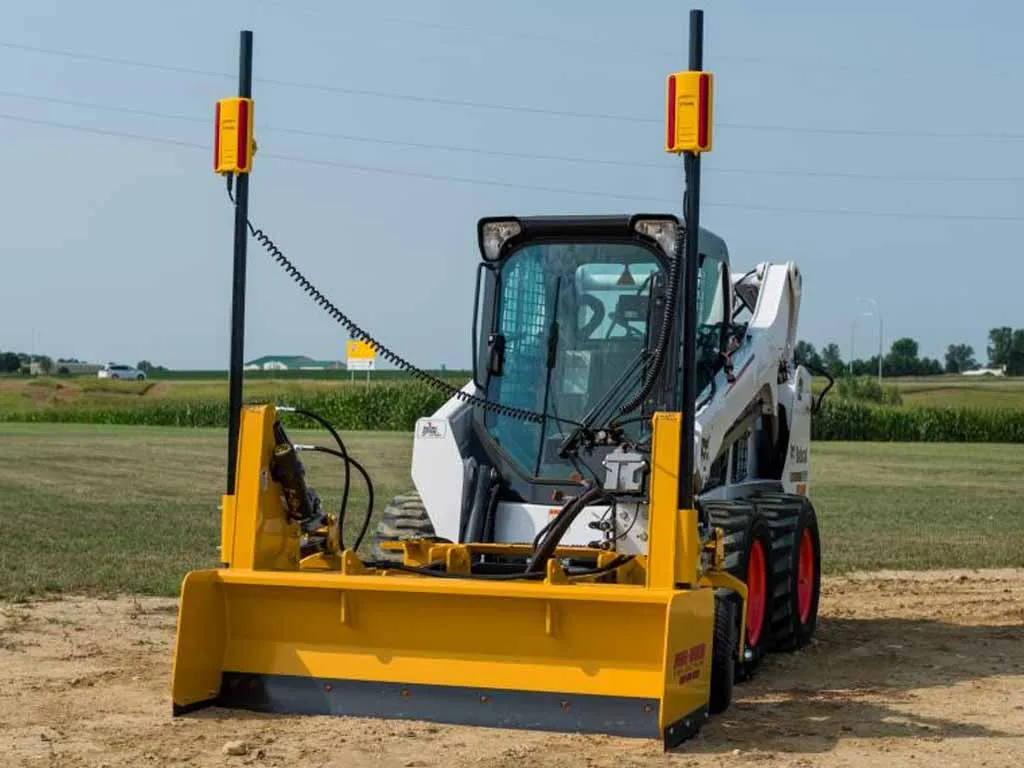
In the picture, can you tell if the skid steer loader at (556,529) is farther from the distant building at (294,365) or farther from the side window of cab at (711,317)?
the distant building at (294,365)

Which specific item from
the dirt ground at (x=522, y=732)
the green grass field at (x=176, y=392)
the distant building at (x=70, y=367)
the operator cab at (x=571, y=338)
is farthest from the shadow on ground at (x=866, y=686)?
the distant building at (x=70, y=367)


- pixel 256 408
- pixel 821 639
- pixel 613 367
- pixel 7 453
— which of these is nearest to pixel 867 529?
pixel 821 639

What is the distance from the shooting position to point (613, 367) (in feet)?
32.1

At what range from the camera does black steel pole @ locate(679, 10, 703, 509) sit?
25.0 feet

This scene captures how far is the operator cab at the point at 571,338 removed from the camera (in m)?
9.64

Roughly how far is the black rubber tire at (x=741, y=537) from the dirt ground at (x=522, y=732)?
0.14 metres

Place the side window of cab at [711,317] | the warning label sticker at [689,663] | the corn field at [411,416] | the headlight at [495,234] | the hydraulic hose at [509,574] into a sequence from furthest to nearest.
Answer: the corn field at [411,416], the side window of cab at [711,317], the headlight at [495,234], the hydraulic hose at [509,574], the warning label sticker at [689,663]

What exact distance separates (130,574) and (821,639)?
223 inches

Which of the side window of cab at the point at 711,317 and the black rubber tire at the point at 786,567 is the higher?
the side window of cab at the point at 711,317

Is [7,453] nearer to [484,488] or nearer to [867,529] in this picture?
[867,529]

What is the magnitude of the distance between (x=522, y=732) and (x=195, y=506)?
14.8m

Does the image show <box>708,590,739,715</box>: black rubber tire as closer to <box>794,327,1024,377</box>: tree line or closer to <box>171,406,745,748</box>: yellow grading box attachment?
<box>171,406,745,748</box>: yellow grading box attachment

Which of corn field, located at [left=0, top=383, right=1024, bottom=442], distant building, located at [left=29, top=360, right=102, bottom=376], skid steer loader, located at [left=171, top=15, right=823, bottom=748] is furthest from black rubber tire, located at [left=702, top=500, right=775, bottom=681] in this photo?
distant building, located at [left=29, top=360, right=102, bottom=376]

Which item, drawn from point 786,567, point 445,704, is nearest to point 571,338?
point 786,567
